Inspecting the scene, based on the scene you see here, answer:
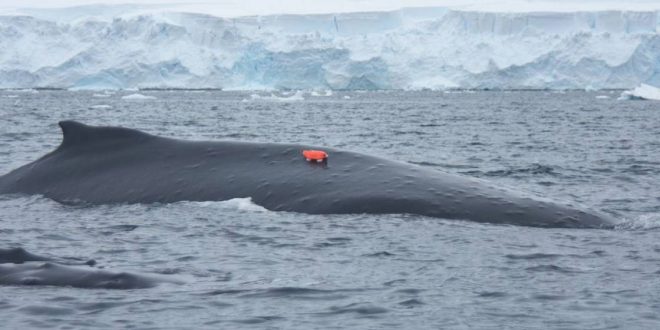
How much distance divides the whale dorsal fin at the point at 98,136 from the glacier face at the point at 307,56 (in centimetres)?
9299

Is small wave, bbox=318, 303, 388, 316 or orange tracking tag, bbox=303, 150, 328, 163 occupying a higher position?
orange tracking tag, bbox=303, 150, 328, 163

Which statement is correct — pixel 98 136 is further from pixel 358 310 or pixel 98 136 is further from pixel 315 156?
pixel 358 310

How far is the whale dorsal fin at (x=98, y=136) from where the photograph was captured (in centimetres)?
1154

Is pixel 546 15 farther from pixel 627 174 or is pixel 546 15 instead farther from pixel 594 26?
pixel 627 174

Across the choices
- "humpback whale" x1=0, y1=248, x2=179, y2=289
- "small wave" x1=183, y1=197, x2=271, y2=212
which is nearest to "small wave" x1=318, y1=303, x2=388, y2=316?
"humpback whale" x1=0, y1=248, x2=179, y2=289

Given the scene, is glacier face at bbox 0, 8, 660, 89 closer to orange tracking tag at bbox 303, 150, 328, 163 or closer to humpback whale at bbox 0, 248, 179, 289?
orange tracking tag at bbox 303, 150, 328, 163

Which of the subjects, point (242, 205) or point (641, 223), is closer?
point (242, 205)

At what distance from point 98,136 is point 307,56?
314 ft

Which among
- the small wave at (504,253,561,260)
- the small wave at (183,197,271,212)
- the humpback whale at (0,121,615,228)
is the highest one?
the humpback whale at (0,121,615,228)

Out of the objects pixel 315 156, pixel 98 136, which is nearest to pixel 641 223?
pixel 315 156

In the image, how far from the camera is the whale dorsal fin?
37.9ft

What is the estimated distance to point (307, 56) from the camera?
106688mm

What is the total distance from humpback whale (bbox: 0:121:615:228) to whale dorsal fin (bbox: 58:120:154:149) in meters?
0.01

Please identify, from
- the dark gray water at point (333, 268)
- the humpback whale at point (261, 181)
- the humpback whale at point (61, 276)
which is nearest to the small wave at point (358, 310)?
the dark gray water at point (333, 268)
